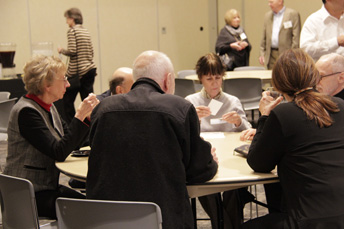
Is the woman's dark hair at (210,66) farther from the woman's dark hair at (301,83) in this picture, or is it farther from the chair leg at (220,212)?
the woman's dark hair at (301,83)

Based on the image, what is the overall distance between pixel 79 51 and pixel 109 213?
5663 millimetres

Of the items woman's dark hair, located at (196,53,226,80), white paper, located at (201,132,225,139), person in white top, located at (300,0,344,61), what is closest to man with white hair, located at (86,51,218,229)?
white paper, located at (201,132,225,139)

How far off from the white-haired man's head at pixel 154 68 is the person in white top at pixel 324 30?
2.51 m

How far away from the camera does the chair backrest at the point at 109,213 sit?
1833 millimetres

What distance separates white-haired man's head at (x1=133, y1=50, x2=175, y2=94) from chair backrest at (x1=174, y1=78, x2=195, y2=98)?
3.82 metres

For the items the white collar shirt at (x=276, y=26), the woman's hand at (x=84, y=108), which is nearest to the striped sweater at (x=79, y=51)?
the white collar shirt at (x=276, y=26)

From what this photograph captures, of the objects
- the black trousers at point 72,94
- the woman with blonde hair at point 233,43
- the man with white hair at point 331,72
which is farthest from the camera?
the woman with blonde hair at point 233,43

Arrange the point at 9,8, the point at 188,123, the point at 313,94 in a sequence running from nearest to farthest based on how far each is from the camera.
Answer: the point at 188,123 < the point at 313,94 < the point at 9,8

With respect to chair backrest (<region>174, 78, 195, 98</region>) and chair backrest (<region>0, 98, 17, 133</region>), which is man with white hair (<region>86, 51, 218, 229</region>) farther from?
chair backrest (<region>174, 78, 195, 98</region>)

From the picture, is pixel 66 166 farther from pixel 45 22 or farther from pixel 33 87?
pixel 45 22

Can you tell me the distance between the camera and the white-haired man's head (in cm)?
214

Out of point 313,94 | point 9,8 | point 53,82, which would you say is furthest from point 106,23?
point 313,94

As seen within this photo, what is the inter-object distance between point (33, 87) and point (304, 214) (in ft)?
5.57

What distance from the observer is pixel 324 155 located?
2.07 meters
